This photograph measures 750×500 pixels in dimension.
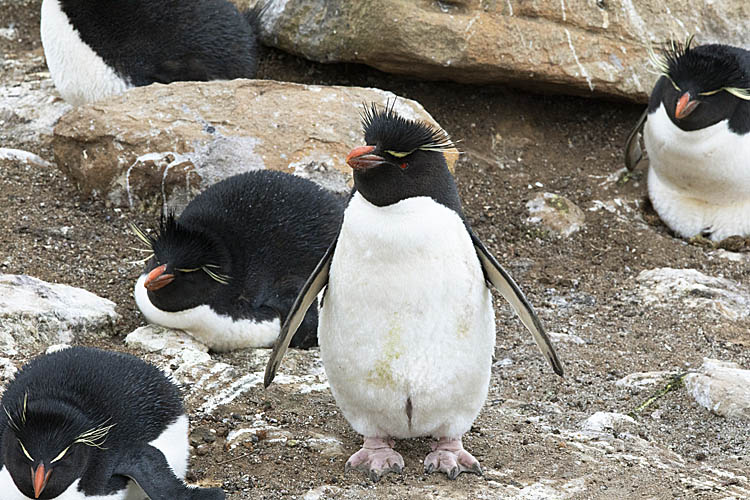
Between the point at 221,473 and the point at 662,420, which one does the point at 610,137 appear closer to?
the point at 662,420

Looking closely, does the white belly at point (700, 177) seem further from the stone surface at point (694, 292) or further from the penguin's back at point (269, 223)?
the penguin's back at point (269, 223)

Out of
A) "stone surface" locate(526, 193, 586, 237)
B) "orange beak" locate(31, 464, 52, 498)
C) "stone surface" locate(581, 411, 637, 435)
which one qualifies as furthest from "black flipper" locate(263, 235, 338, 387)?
"stone surface" locate(526, 193, 586, 237)

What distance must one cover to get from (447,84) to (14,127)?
2.95 meters

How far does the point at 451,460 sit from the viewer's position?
10.6ft

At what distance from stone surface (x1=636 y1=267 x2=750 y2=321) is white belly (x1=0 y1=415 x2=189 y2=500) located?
2826mm

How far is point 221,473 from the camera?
3238mm

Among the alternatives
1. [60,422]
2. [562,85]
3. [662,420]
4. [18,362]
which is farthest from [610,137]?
[60,422]

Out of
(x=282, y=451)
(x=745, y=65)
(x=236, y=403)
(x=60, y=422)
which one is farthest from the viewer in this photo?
(x=745, y=65)

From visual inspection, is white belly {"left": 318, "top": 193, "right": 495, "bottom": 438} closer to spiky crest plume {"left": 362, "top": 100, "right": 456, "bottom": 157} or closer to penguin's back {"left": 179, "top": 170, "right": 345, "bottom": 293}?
spiky crest plume {"left": 362, "top": 100, "right": 456, "bottom": 157}

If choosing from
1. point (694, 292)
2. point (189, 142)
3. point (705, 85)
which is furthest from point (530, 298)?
point (189, 142)

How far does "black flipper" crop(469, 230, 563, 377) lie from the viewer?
10.5ft

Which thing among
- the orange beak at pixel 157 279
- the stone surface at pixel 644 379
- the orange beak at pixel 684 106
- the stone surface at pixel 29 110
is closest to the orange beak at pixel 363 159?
the orange beak at pixel 157 279

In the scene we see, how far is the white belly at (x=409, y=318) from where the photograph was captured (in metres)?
3.08

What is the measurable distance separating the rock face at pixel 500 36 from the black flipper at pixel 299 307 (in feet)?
10.9
